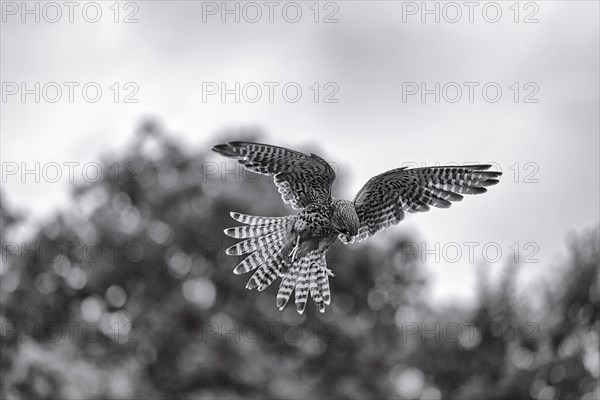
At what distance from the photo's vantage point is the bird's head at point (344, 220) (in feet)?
31.7

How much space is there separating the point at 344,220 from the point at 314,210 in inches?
17.8

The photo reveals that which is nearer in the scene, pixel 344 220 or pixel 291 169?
pixel 344 220

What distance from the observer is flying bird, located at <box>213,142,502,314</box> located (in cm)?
976

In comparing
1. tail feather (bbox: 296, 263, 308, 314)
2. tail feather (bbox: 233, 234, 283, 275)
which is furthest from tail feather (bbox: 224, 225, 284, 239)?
tail feather (bbox: 296, 263, 308, 314)

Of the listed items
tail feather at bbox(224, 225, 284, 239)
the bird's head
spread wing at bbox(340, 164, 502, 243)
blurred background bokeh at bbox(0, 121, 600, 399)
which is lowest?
blurred background bokeh at bbox(0, 121, 600, 399)

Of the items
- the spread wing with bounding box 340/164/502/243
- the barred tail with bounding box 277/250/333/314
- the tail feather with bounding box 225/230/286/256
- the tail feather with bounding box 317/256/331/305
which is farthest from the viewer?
the spread wing with bounding box 340/164/502/243

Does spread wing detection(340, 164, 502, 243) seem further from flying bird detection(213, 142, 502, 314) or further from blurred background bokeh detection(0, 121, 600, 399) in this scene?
blurred background bokeh detection(0, 121, 600, 399)

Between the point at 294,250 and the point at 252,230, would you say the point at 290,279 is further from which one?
the point at 252,230

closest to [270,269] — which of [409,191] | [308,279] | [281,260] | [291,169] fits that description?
[281,260]

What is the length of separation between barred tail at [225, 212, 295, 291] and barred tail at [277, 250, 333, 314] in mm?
122

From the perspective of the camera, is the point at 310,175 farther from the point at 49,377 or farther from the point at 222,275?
the point at 222,275

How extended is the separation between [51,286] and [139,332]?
3791 millimetres

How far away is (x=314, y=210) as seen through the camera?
32.9 feet

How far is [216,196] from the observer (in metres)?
36.3
